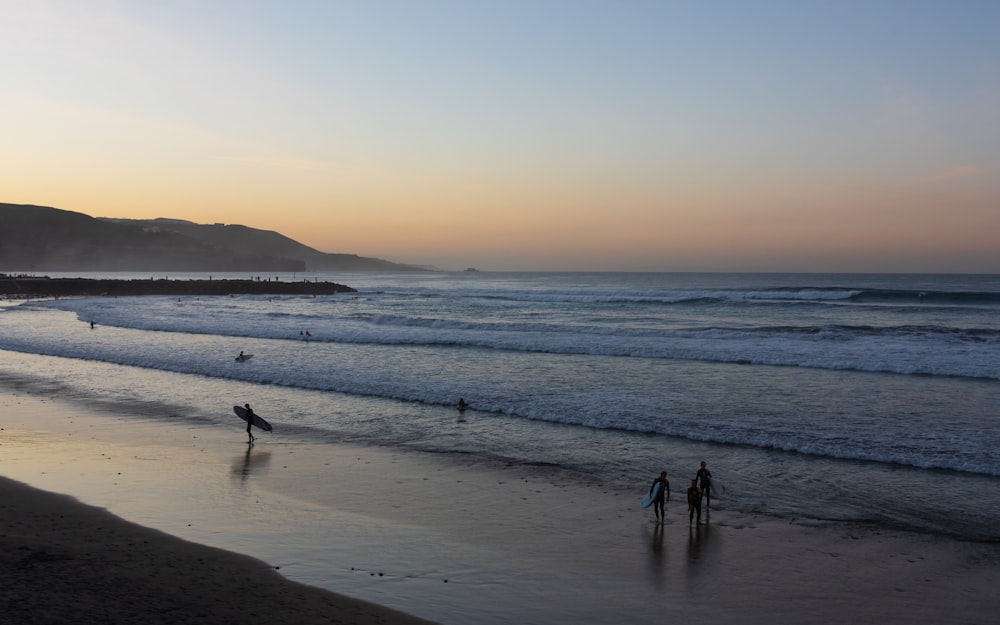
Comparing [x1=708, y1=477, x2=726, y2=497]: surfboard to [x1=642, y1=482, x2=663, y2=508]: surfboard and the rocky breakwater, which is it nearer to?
[x1=642, y1=482, x2=663, y2=508]: surfboard

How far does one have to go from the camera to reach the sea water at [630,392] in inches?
539

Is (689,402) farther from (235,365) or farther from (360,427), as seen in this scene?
(235,365)

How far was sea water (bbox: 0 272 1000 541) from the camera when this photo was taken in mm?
13680

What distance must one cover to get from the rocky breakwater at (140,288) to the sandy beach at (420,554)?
78870 millimetres

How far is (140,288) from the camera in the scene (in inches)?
3433

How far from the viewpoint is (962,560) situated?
9.64m

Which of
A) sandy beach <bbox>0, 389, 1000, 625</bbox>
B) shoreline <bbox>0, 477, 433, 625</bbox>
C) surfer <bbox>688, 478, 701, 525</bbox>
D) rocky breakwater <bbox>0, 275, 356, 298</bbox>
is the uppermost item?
rocky breakwater <bbox>0, 275, 356, 298</bbox>

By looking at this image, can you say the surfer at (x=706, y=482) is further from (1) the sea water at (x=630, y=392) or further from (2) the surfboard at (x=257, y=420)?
(2) the surfboard at (x=257, y=420)

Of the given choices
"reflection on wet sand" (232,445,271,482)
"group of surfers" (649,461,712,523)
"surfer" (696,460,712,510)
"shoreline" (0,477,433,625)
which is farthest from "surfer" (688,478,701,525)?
"reflection on wet sand" (232,445,271,482)

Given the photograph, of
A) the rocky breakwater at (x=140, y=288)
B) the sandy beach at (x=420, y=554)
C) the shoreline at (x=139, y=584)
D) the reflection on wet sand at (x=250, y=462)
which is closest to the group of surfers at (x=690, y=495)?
the sandy beach at (x=420, y=554)

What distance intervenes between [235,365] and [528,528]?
19.9 metres

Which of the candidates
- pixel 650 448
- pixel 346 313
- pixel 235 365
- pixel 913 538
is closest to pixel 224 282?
pixel 346 313

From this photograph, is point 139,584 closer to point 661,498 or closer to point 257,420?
point 661,498

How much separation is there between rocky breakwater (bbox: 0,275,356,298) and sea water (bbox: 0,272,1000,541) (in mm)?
39175
